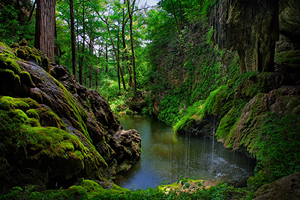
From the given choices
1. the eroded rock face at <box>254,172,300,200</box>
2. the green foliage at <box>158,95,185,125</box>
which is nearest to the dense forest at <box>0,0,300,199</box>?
the eroded rock face at <box>254,172,300,200</box>

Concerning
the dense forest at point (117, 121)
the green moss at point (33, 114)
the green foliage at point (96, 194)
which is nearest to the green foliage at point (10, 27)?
the dense forest at point (117, 121)

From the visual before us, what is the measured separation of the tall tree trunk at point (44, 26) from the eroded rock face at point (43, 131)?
4.35 feet

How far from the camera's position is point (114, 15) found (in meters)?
21.5

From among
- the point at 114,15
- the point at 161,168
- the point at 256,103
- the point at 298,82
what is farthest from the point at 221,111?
the point at 114,15

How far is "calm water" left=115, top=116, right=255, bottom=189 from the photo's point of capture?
5977 mm

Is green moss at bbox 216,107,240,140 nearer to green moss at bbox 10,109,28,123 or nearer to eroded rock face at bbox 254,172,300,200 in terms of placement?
eroded rock face at bbox 254,172,300,200

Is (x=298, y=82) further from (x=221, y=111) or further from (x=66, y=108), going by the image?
(x=66, y=108)

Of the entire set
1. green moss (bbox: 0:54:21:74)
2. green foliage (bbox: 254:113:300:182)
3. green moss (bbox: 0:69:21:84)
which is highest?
green moss (bbox: 0:54:21:74)

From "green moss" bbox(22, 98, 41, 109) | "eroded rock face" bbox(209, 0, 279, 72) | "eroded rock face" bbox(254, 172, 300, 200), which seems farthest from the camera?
"eroded rock face" bbox(209, 0, 279, 72)

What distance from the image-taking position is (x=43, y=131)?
3406mm

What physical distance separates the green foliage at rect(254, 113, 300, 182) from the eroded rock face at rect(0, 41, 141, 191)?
4.41 meters

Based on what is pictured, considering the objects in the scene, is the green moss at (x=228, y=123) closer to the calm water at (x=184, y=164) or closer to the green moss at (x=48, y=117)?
the calm water at (x=184, y=164)

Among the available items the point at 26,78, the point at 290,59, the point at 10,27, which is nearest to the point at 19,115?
the point at 26,78

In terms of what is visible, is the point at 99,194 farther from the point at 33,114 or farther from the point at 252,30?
the point at 252,30
